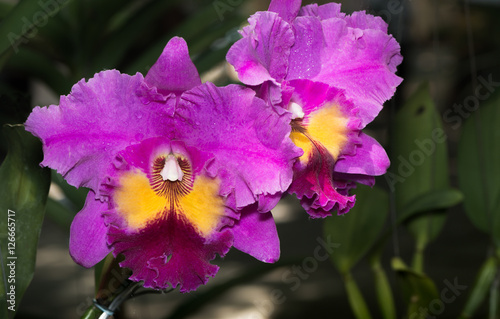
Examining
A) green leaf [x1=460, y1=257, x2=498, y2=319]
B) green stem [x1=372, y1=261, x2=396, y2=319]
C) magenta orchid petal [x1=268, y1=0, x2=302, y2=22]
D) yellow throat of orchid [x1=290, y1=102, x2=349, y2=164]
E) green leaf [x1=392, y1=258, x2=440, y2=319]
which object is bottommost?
green leaf [x1=460, y1=257, x2=498, y2=319]

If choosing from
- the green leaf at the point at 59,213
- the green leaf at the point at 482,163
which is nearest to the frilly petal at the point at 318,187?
the green leaf at the point at 59,213

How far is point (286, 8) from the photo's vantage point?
307 mm

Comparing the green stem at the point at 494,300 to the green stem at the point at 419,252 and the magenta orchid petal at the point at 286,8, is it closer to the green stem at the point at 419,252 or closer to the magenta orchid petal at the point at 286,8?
the green stem at the point at 419,252

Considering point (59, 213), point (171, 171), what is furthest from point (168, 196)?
point (59, 213)

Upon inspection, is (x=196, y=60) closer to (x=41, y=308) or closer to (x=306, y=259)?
(x=306, y=259)

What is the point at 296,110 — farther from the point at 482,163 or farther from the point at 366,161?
the point at 482,163

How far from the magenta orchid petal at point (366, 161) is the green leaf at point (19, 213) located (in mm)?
181

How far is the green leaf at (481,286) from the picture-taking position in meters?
0.78

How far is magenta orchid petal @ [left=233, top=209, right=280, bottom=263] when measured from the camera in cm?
32

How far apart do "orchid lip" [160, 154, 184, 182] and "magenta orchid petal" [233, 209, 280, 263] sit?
5 cm

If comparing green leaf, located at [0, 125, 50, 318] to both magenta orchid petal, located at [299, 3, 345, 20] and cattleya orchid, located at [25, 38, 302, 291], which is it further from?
magenta orchid petal, located at [299, 3, 345, 20]

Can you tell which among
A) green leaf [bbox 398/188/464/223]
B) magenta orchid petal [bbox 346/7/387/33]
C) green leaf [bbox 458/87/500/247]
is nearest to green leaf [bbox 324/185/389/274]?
green leaf [bbox 398/188/464/223]

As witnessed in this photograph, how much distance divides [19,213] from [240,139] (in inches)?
5.8

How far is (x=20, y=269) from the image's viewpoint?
34 cm
